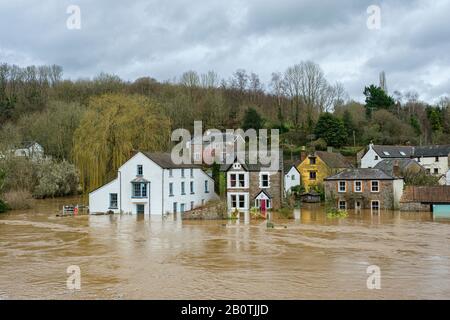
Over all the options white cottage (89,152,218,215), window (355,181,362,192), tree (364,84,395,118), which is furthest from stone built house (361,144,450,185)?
white cottage (89,152,218,215)

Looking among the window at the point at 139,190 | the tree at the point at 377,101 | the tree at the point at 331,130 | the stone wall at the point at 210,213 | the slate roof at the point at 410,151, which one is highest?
the tree at the point at 377,101

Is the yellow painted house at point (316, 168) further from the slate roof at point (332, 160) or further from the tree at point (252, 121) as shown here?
the tree at point (252, 121)

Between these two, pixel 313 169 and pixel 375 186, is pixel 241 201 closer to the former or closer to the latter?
pixel 375 186

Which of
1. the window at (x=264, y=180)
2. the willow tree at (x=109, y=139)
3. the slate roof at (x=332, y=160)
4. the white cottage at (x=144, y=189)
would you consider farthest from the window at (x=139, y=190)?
the slate roof at (x=332, y=160)

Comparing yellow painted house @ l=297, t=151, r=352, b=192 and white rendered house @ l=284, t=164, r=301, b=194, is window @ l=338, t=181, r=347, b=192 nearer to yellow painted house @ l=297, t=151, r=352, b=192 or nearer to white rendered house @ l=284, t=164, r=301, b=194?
yellow painted house @ l=297, t=151, r=352, b=192

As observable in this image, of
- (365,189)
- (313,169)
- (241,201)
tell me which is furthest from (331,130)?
(241,201)

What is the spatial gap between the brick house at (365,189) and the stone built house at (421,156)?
1676cm

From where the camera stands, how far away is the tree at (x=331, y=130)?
73375 millimetres

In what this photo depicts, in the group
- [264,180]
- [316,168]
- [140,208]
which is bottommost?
[140,208]

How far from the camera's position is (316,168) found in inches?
2333

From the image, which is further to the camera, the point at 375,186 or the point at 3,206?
the point at 3,206

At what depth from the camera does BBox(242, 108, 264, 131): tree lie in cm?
7744

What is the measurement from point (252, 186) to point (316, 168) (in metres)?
15.8
